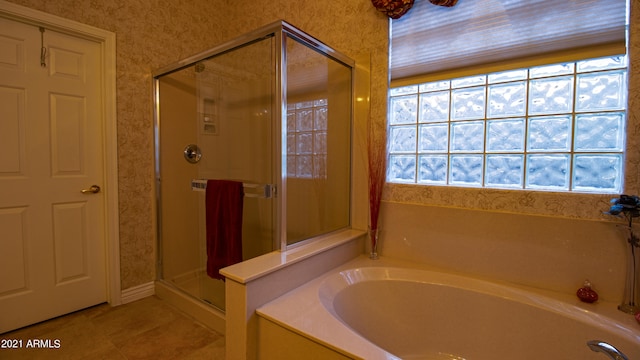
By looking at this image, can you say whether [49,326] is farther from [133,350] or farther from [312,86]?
[312,86]

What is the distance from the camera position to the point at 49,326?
5.80 feet

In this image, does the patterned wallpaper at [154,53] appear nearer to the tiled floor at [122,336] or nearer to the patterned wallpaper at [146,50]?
the patterned wallpaper at [146,50]

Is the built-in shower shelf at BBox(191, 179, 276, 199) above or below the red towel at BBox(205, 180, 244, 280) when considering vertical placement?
above

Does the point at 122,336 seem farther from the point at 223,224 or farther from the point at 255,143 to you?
the point at 255,143

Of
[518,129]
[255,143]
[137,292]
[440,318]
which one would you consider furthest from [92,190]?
[518,129]

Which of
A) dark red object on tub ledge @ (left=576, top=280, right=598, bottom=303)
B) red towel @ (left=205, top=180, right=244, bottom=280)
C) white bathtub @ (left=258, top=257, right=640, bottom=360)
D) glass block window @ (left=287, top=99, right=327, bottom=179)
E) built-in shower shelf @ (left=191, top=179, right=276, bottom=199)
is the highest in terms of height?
glass block window @ (left=287, top=99, right=327, bottom=179)

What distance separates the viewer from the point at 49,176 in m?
1.80

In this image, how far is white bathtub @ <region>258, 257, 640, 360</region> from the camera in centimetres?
108

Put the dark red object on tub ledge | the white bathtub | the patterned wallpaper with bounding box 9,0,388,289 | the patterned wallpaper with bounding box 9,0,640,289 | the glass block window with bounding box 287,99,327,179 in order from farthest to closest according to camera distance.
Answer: the patterned wallpaper with bounding box 9,0,388,289 < the patterned wallpaper with bounding box 9,0,640,289 < the glass block window with bounding box 287,99,327,179 < the dark red object on tub ledge < the white bathtub

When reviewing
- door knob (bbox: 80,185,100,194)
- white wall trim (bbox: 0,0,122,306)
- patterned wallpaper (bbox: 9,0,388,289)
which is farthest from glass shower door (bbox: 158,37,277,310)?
door knob (bbox: 80,185,100,194)

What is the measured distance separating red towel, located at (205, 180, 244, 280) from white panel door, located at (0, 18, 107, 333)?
91 centimetres

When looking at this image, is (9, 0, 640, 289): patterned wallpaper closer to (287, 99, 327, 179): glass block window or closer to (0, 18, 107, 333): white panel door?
(0, 18, 107, 333): white panel door

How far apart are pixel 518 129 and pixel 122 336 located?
2.55 m

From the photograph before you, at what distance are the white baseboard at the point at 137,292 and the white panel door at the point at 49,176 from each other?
13 centimetres
